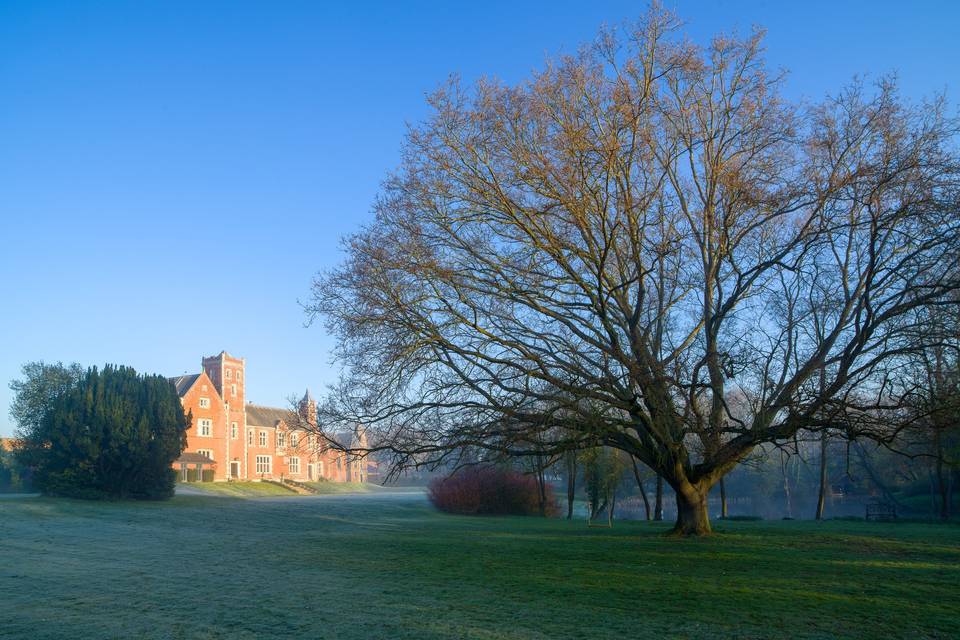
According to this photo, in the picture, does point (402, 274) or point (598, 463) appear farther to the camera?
point (598, 463)

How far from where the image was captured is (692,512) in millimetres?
18172

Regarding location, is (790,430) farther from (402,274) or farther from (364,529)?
(364,529)

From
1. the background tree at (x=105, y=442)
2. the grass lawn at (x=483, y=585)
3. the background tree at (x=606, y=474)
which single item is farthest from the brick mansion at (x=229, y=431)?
the grass lawn at (x=483, y=585)

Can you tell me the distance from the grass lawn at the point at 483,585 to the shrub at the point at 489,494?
16678mm

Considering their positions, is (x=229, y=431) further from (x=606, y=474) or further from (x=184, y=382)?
(x=606, y=474)

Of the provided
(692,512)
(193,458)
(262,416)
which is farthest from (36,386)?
(692,512)

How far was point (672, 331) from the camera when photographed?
2186 cm

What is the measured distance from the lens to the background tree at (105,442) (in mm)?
35844

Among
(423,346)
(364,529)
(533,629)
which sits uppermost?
(423,346)

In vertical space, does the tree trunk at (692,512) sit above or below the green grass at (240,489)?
above

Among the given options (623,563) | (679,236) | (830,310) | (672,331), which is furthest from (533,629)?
(672,331)

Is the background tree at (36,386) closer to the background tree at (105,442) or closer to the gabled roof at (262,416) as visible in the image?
the background tree at (105,442)

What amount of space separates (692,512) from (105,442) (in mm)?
31542

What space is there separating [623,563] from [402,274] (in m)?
7.72
